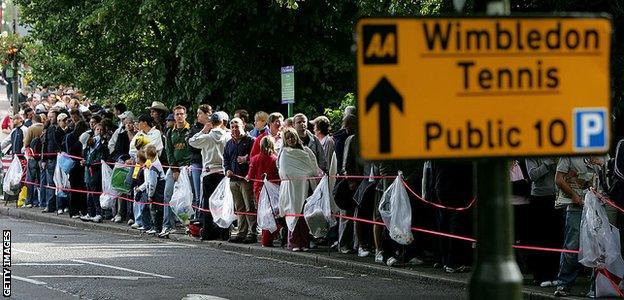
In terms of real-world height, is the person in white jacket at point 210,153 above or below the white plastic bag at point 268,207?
above

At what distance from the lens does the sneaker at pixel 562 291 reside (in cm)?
1373

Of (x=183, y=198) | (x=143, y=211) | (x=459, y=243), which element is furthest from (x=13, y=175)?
(x=459, y=243)

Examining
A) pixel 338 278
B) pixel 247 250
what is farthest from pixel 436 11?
pixel 247 250

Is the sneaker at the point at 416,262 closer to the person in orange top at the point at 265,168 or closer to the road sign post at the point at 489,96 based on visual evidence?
the person in orange top at the point at 265,168

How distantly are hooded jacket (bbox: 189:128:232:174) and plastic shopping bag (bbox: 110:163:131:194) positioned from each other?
2.59m

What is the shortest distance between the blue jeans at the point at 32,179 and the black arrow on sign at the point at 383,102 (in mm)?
23046

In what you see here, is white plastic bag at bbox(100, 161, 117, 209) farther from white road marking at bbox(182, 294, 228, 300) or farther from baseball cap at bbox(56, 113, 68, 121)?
white road marking at bbox(182, 294, 228, 300)

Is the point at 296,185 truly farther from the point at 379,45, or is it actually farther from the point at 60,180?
the point at 379,45

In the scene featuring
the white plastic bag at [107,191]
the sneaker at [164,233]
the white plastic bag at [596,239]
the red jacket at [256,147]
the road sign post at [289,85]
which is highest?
the road sign post at [289,85]

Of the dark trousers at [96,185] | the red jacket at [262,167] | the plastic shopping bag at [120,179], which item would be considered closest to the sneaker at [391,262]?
the red jacket at [262,167]

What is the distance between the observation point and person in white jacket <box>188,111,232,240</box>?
20.5 m

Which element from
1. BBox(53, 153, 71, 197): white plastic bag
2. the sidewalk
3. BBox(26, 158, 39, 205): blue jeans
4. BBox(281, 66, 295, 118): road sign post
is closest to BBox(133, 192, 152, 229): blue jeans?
the sidewalk

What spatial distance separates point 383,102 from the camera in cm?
575

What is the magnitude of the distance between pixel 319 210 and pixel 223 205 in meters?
2.24
